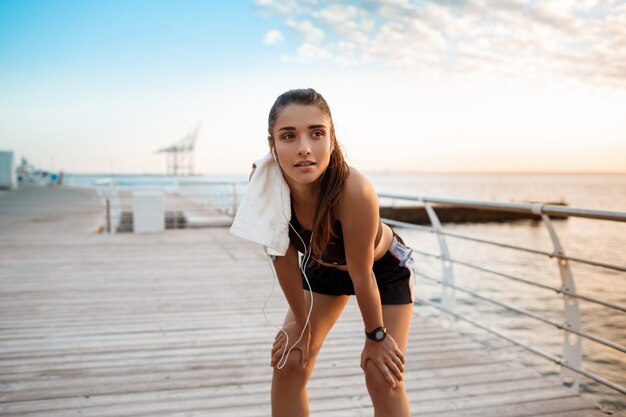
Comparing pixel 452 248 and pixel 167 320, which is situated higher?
pixel 167 320

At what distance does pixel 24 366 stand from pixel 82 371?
0.38m

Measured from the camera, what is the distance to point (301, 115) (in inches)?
48.5

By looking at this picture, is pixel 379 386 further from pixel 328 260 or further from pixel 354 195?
pixel 354 195

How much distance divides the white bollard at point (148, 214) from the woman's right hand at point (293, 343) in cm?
776

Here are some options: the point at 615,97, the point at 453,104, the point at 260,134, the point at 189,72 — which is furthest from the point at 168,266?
the point at 453,104

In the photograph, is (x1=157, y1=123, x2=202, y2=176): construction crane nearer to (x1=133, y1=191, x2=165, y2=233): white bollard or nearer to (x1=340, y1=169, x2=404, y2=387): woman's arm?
(x1=133, y1=191, x2=165, y2=233): white bollard

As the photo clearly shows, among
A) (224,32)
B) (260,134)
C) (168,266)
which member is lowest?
(168,266)

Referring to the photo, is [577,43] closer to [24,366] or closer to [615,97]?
[615,97]

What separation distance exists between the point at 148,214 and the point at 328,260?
8.31 m

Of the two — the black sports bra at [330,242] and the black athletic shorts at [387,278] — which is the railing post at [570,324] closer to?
the black athletic shorts at [387,278]

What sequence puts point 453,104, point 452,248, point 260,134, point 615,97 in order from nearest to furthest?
1. point 260,134
2. point 615,97
3. point 452,248
4. point 453,104

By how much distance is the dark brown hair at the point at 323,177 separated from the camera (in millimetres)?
1244

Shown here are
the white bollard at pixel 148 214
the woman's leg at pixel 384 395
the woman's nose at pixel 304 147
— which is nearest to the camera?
the woman's nose at pixel 304 147

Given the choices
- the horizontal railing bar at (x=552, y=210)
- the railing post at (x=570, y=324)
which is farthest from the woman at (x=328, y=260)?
the railing post at (x=570, y=324)
